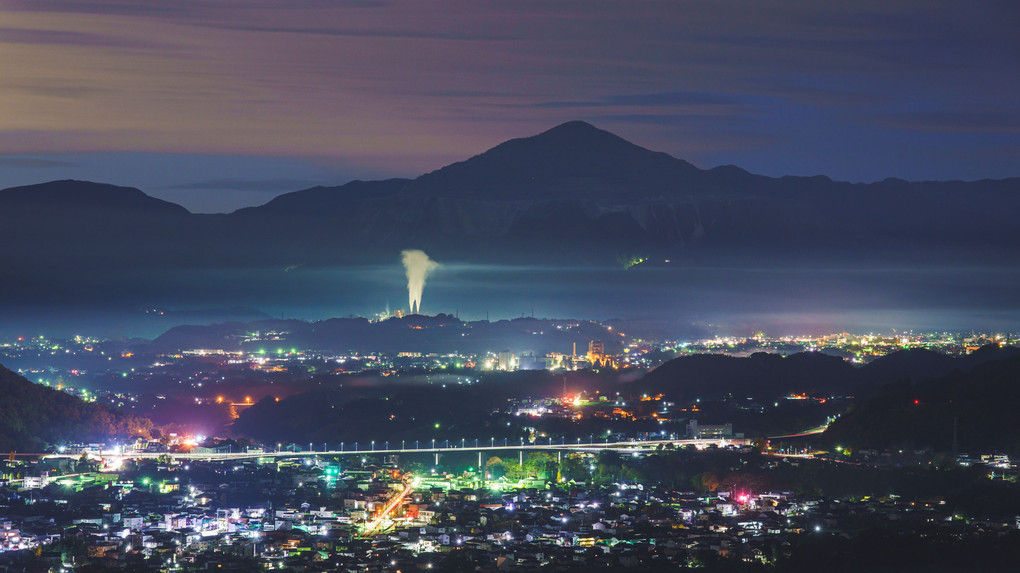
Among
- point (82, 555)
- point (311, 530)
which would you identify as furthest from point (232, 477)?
point (82, 555)

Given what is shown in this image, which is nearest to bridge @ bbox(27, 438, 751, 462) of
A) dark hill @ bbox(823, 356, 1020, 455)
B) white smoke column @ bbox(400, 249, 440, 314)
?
dark hill @ bbox(823, 356, 1020, 455)

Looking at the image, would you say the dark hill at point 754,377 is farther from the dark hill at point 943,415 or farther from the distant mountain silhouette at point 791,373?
the dark hill at point 943,415

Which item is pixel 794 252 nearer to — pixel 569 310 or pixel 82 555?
pixel 569 310

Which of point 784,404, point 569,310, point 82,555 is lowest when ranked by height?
point 82,555

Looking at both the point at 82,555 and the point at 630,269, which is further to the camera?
the point at 630,269

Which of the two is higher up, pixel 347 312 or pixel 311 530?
pixel 347 312

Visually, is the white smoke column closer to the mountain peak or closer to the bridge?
the mountain peak

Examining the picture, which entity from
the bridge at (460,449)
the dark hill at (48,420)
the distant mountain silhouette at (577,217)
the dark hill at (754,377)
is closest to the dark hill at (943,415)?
the bridge at (460,449)

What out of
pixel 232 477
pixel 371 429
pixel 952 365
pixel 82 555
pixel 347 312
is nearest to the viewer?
pixel 82 555
